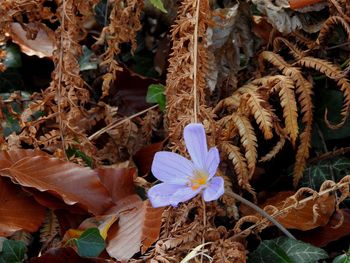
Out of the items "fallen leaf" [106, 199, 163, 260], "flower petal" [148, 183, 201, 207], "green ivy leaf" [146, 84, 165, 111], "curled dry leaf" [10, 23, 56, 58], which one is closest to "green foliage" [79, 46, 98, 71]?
"curled dry leaf" [10, 23, 56, 58]

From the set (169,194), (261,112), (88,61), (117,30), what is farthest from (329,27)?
(88,61)

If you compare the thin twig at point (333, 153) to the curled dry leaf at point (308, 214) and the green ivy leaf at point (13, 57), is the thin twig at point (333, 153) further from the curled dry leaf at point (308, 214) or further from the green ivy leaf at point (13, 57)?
the green ivy leaf at point (13, 57)

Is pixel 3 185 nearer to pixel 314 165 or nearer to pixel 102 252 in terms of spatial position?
pixel 102 252

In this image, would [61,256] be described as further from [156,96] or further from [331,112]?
→ [331,112]

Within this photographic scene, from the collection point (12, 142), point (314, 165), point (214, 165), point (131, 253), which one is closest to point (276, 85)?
point (314, 165)

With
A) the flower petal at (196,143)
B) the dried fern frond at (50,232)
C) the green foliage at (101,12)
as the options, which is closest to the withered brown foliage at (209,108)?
the dried fern frond at (50,232)

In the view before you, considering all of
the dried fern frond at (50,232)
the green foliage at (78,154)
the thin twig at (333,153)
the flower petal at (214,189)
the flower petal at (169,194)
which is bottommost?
the dried fern frond at (50,232)
